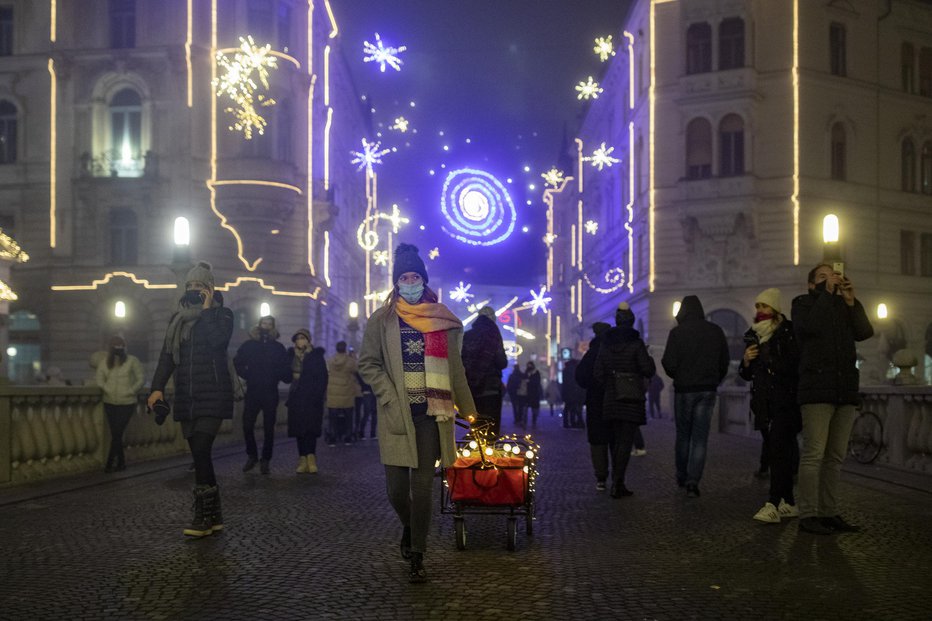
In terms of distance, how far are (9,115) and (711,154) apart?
1029 inches

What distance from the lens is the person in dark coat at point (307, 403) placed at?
1329cm

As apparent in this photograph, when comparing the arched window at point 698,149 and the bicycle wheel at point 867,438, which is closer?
the bicycle wheel at point 867,438

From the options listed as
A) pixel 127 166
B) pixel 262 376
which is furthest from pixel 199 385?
pixel 127 166

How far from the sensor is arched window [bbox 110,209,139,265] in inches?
1513

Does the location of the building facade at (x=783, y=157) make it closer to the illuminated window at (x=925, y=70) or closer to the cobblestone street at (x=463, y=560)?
the illuminated window at (x=925, y=70)

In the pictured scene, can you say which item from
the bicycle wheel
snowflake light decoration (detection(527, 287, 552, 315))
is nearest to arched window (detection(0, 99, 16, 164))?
snowflake light decoration (detection(527, 287, 552, 315))

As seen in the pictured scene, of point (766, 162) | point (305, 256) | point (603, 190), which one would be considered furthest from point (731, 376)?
point (603, 190)

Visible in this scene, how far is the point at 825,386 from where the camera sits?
307 inches

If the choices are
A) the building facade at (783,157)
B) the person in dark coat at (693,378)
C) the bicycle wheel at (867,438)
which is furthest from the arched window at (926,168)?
the person in dark coat at (693,378)

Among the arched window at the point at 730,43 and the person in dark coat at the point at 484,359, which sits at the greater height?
the arched window at the point at 730,43

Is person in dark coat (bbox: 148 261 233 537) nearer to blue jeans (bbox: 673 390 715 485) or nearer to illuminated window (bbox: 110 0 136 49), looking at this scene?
blue jeans (bbox: 673 390 715 485)

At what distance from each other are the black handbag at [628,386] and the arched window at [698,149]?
95.6 feet

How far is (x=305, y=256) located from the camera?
4059 centimetres

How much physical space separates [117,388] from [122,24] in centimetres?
2916
